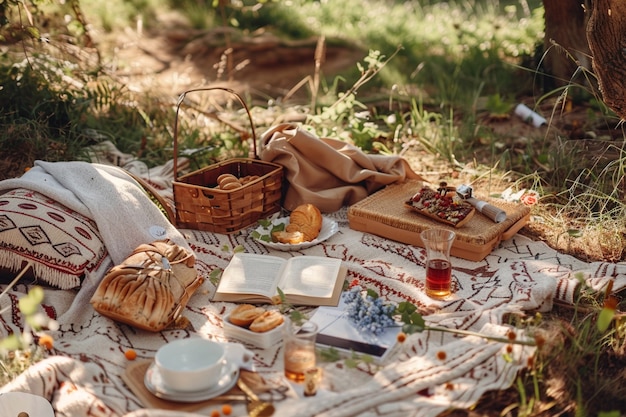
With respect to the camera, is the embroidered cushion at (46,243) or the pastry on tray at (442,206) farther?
the pastry on tray at (442,206)

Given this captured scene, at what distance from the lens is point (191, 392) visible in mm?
2455

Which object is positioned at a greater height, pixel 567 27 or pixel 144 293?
pixel 567 27

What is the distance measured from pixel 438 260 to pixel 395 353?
60cm

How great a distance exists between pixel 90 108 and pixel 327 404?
3786mm

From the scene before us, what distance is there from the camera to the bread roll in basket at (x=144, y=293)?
291cm

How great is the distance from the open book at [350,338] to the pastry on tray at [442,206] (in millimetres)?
991

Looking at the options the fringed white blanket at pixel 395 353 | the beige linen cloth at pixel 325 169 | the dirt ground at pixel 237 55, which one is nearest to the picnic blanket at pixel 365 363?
the fringed white blanket at pixel 395 353

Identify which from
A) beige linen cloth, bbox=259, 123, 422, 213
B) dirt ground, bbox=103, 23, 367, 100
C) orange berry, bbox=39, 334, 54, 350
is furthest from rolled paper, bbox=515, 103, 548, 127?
orange berry, bbox=39, 334, 54, 350

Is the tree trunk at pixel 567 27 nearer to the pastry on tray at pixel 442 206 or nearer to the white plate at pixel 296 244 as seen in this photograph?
the pastry on tray at pixel 442 206

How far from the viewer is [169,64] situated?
827 cm

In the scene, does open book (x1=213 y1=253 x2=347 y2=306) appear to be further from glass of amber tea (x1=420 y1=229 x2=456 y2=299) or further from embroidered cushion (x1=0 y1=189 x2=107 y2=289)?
embroidered cushion (x1=0 y1=189 x2=107 y2=289)

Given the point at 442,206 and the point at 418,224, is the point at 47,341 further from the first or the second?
the point at 442,206

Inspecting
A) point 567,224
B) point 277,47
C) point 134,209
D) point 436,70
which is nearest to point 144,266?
point 134,209

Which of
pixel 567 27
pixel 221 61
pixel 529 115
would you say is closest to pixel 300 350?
pixel 529 115
